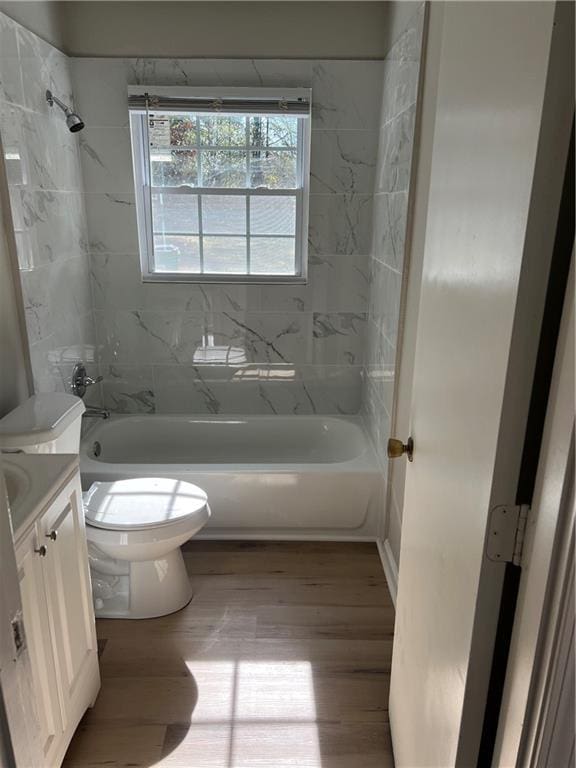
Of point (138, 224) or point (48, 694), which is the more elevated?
point (138, 224)

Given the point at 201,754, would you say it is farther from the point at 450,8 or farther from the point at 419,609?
the point at 450,8

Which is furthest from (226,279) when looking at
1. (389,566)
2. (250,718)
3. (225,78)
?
(250,718)

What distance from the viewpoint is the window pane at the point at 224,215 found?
3.20m

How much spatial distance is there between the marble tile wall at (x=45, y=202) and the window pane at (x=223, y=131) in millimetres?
676

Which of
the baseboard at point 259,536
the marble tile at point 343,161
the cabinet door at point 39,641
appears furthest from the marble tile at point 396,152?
the cabinet door at point 39,641

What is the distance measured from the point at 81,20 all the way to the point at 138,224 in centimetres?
100

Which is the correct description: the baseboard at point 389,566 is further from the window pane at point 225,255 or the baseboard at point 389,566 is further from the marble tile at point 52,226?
the marble tile at point 52,226

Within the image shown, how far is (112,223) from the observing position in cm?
314

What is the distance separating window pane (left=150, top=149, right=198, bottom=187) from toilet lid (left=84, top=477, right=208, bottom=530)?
170 cm

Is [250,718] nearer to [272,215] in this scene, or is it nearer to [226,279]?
[226,279]

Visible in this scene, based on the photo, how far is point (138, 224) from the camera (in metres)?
3.14

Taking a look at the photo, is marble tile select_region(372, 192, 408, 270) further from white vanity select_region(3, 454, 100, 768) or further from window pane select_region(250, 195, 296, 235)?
white vanity select_region(3, 454, 100, 768)

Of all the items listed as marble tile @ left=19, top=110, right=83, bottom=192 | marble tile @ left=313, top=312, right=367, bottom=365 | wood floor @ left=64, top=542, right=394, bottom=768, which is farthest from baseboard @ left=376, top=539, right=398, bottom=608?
marble tile @ left=19, top=110, right=83, bottom=192

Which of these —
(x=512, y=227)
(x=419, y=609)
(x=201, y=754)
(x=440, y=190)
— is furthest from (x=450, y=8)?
(x=201, y=754)
